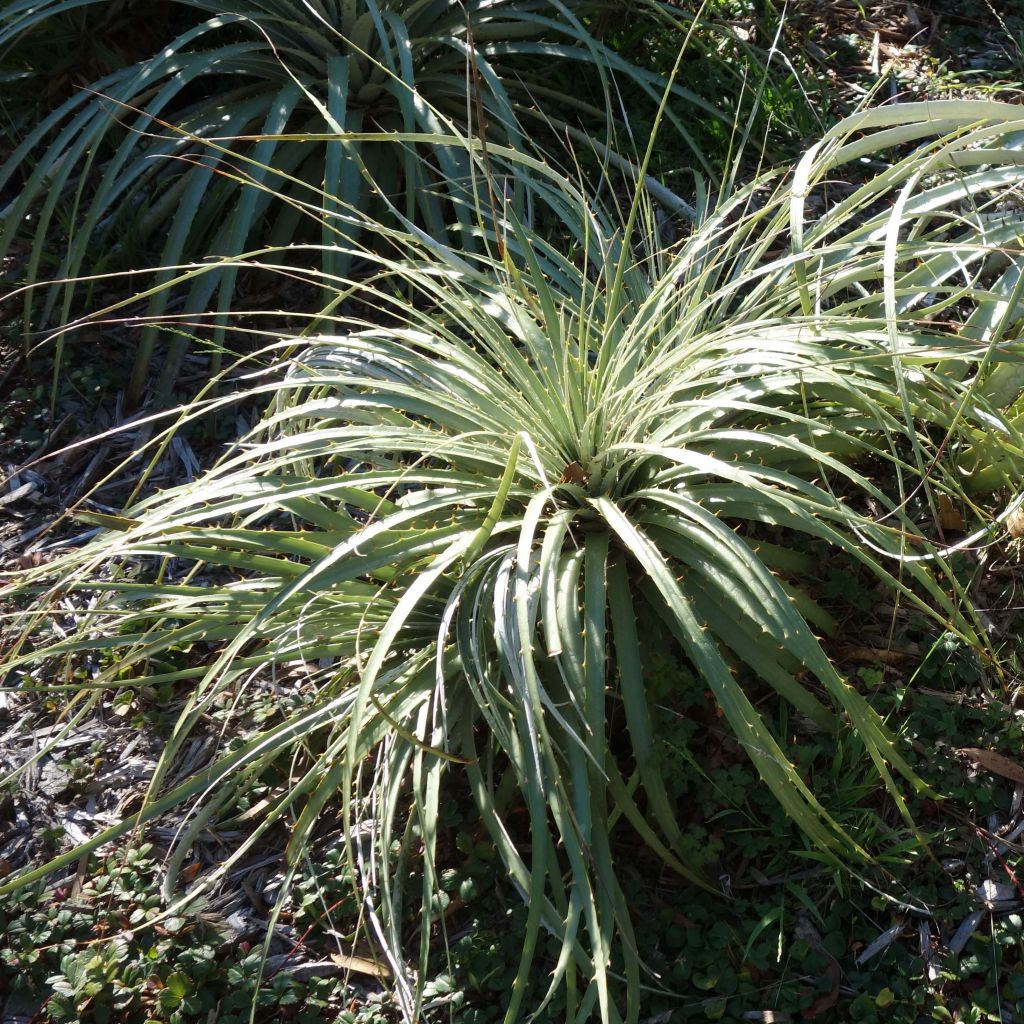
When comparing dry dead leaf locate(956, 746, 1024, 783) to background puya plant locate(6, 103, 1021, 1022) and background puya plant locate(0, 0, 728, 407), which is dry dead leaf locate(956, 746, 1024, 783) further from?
background puya plant locate(0, 0, 728, 407)

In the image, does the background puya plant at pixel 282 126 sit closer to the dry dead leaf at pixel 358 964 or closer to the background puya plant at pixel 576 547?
the background puya plant at pixel 576 547

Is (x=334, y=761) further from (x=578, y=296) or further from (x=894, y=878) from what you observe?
(x=578, y=296)

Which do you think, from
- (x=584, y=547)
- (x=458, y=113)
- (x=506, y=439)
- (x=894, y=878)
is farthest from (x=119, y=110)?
(x=894, y=878)

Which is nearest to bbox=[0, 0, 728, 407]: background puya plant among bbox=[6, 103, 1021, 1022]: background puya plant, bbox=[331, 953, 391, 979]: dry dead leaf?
bbox=[6, 103, 1021, 1022]: background puya plant

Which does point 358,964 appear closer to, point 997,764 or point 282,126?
point 997,764

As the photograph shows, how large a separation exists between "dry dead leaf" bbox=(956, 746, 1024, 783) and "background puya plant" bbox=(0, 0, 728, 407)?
1.54m

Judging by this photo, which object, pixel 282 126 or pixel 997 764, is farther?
pixel 282 126

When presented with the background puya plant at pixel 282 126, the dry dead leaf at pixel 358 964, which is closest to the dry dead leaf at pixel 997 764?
the dry dead leaf at pixel 358 964

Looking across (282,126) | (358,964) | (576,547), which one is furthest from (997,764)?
(282,126)

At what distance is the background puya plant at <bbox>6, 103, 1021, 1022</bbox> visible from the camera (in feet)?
5.46

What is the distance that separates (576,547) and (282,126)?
1507mm

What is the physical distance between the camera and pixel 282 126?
2770 mm

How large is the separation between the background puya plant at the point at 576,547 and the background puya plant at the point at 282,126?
28.4 inches

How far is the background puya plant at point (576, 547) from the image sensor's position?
1.66 m
